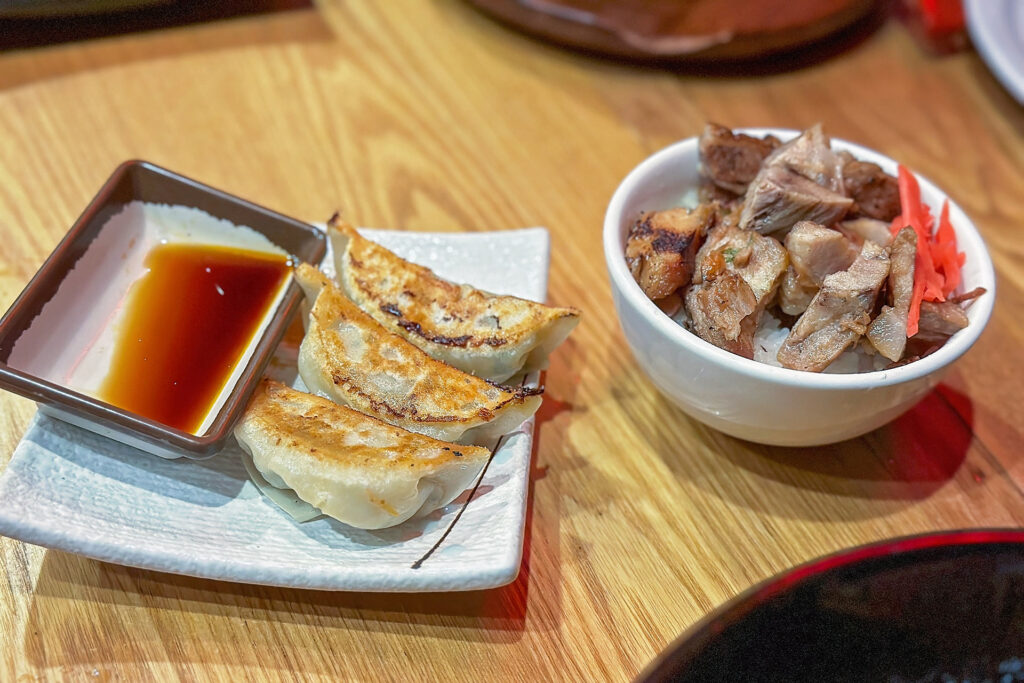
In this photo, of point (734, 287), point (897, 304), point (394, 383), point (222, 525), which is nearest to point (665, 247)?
point (734, 287)

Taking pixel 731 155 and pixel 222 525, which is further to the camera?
pixel 731 155

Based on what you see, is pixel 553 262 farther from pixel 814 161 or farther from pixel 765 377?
pixel 765 377

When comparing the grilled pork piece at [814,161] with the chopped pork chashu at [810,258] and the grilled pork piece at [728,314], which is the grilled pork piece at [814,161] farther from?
the grilled pork piece at [728,314]

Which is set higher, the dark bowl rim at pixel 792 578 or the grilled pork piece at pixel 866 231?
the grilled pork piece at pixel 866 231

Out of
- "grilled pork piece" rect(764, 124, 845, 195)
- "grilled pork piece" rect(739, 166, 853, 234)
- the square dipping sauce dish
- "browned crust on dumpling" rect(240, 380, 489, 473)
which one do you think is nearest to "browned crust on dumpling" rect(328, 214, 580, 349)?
the square dipping sauce dish

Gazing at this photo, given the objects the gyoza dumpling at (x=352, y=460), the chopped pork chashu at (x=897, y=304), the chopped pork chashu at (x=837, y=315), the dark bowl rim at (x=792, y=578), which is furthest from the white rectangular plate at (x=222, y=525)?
the chopped pork chashu at (x=897, y=304)

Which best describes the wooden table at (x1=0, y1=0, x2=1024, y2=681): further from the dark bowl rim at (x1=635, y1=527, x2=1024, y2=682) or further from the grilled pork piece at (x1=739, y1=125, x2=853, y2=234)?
the grilled pork piece at (x1=739, y1=125, x2=853, y2=234)
